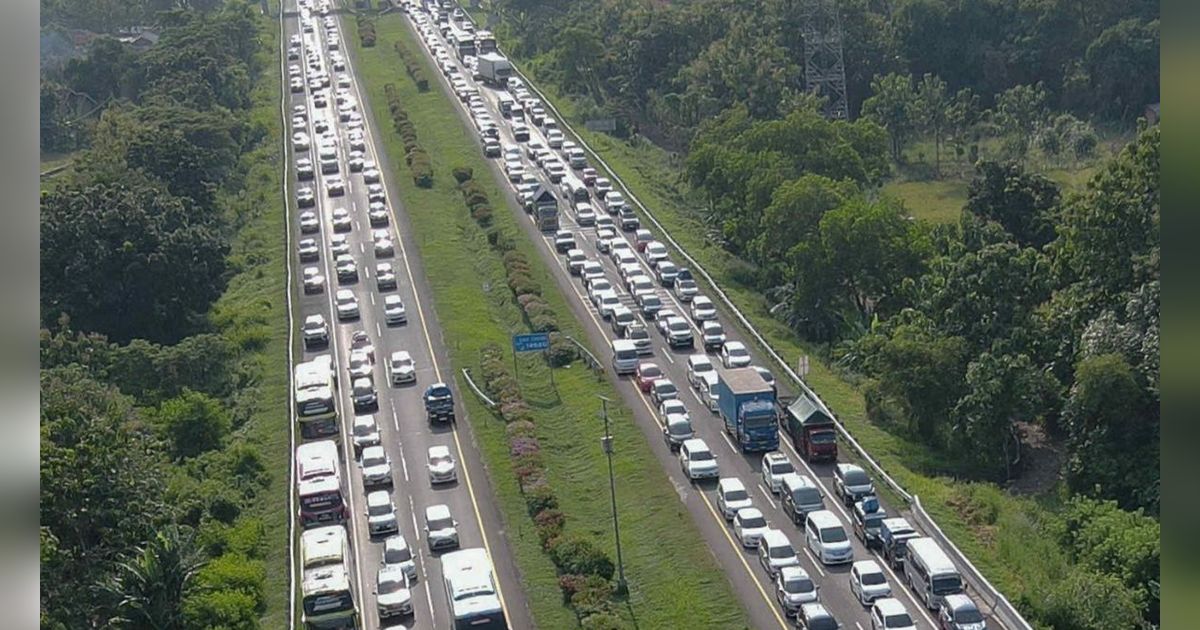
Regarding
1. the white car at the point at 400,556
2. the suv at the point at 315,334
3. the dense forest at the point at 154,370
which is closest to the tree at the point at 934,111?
the dense forest at the point at 154,370

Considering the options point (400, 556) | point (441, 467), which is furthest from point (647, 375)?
point (400, 556)

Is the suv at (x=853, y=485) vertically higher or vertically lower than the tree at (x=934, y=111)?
lower

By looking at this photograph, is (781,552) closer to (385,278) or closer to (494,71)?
(385,278)

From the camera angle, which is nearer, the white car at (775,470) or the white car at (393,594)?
the white car at (393,594)

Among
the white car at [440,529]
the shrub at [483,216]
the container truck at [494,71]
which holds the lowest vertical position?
the white car at [440,529]

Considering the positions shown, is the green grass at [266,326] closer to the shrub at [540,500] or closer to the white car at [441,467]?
the white car at [441,467]

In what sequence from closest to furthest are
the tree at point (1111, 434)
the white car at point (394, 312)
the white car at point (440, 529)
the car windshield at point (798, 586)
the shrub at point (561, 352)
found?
the car windshield at point (798, 586), the white car at point (440, 529), the tree at point (1111, 434), the shrub at point (561, 352), the white car at point (394, 312)

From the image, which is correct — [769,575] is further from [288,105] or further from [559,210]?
[288,105]
